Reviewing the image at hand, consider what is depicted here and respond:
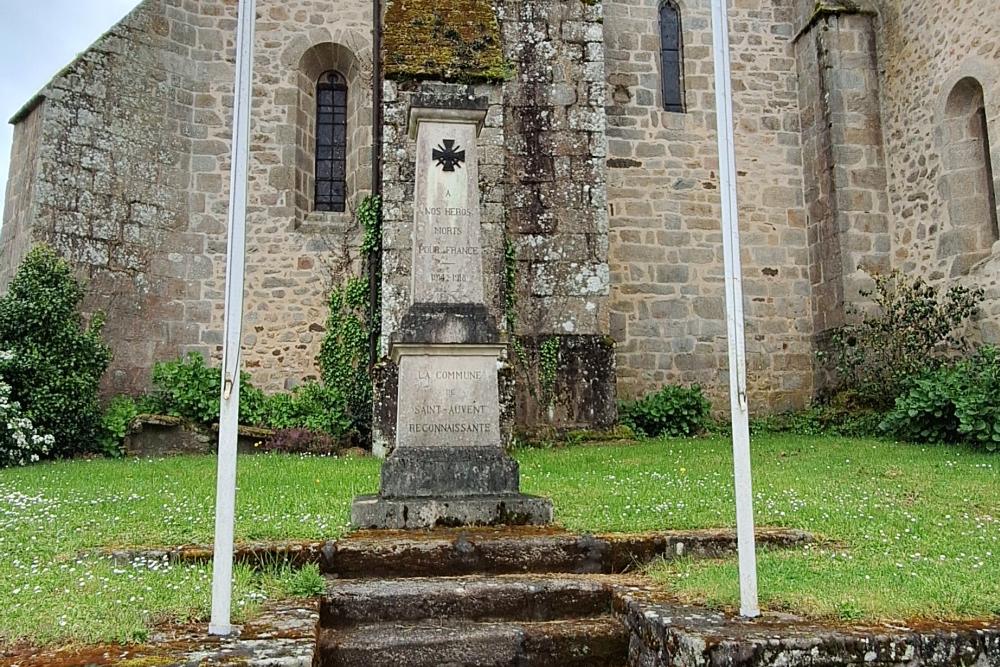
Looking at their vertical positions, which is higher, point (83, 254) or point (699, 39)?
point (699, 39)

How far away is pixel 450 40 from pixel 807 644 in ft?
19.8

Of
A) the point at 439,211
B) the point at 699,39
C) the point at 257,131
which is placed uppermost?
the point at 699,39

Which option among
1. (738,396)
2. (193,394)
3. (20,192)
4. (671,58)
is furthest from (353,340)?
(738,396)

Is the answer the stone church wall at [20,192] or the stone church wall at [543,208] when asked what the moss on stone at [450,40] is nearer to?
the stone church wall at [543,208]

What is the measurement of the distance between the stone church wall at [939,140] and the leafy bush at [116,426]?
34.1 feet

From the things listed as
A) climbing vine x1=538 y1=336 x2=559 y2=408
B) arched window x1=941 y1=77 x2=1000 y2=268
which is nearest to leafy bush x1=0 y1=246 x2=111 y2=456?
climbing vine x1=538 y1=336 x2=559 y2=408

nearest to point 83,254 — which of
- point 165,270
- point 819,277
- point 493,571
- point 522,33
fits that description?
point 165,270

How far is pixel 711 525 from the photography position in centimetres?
534

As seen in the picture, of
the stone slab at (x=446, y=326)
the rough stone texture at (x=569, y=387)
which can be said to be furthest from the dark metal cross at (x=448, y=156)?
the rough stone texture at (x=569, y=387)

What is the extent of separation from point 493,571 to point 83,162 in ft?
30.2

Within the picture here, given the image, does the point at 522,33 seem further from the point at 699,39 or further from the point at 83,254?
the point at 83,254

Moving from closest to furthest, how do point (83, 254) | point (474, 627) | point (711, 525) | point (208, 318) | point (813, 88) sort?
1. point (474, 627)
2. point (711, 525)
3. point (83, 254)
4. point (208, 318)
5. point (813, 88)

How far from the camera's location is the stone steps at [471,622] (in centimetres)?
366

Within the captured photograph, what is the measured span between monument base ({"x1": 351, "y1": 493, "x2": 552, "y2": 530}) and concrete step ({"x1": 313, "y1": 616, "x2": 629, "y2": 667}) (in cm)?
148
